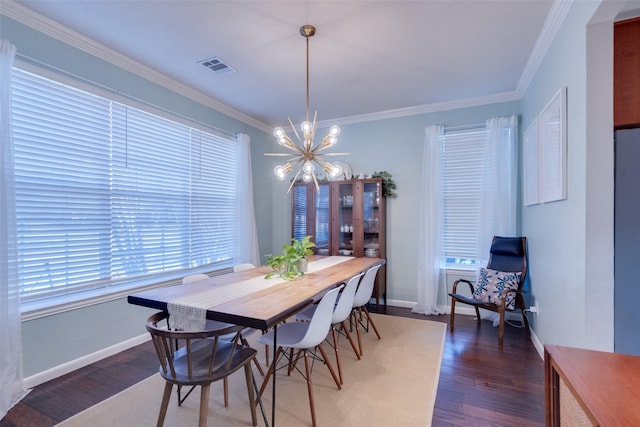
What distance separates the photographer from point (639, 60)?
1651 mm

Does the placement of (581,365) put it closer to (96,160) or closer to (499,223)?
(499,223)

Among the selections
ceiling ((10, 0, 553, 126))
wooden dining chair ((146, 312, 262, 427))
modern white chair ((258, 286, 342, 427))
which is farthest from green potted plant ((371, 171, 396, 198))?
wooden dining chair ((146, 312, 262, 427))

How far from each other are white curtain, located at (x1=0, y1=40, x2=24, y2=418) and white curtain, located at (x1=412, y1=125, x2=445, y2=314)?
12.6 feet

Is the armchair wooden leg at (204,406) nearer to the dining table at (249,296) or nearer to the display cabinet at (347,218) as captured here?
the dining table at (249,296)

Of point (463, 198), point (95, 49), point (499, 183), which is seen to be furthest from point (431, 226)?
point (95, 49)

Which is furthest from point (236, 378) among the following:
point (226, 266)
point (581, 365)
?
point (581, 365)

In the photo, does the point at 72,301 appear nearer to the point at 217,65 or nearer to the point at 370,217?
the point at 217,65

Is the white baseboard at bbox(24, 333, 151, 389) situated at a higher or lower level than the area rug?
higher

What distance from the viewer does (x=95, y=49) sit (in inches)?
101

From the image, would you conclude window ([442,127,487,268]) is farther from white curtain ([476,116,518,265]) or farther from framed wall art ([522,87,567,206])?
framed wall art ([522,87,567,206])

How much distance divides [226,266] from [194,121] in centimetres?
192

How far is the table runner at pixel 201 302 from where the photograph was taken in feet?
5.30

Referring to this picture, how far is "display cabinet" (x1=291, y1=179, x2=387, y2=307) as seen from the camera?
4082mm

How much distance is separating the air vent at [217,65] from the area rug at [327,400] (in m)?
2.81
